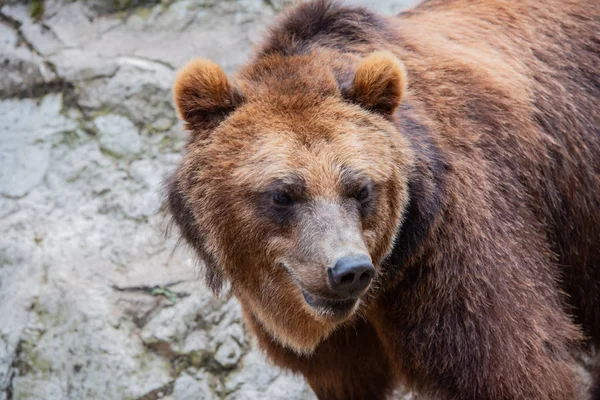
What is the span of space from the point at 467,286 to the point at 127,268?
3.32m

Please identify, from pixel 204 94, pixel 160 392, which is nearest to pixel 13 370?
pixel 160 392

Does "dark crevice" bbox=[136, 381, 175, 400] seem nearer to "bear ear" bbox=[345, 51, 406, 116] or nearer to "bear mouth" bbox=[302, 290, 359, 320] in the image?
"bear mouth" bbox=[302, 290, 359, 320]

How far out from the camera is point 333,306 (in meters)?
3.82

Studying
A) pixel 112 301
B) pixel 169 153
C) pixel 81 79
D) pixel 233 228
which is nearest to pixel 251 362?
pixel 112 301

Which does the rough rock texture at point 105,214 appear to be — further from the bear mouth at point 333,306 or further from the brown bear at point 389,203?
the bear mouth at point 333,306

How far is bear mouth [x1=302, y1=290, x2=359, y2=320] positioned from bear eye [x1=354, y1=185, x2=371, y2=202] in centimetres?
48

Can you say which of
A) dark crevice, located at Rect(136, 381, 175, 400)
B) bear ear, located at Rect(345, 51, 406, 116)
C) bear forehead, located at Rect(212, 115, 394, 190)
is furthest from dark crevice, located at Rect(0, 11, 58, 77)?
bear ear, located at Rect(345, 51, 406, 116)

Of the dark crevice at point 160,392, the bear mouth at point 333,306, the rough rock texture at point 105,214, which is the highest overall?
the bear mouth at point 333,306

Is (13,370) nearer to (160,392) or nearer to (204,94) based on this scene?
(160,392)

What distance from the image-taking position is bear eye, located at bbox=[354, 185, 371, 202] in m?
3.84

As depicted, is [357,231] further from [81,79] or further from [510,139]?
[81,79]

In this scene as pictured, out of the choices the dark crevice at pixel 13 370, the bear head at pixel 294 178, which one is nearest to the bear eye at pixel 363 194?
the bear head at pixel 294 178

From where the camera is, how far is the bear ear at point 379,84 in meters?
3.96

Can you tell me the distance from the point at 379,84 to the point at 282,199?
0.76 metres
